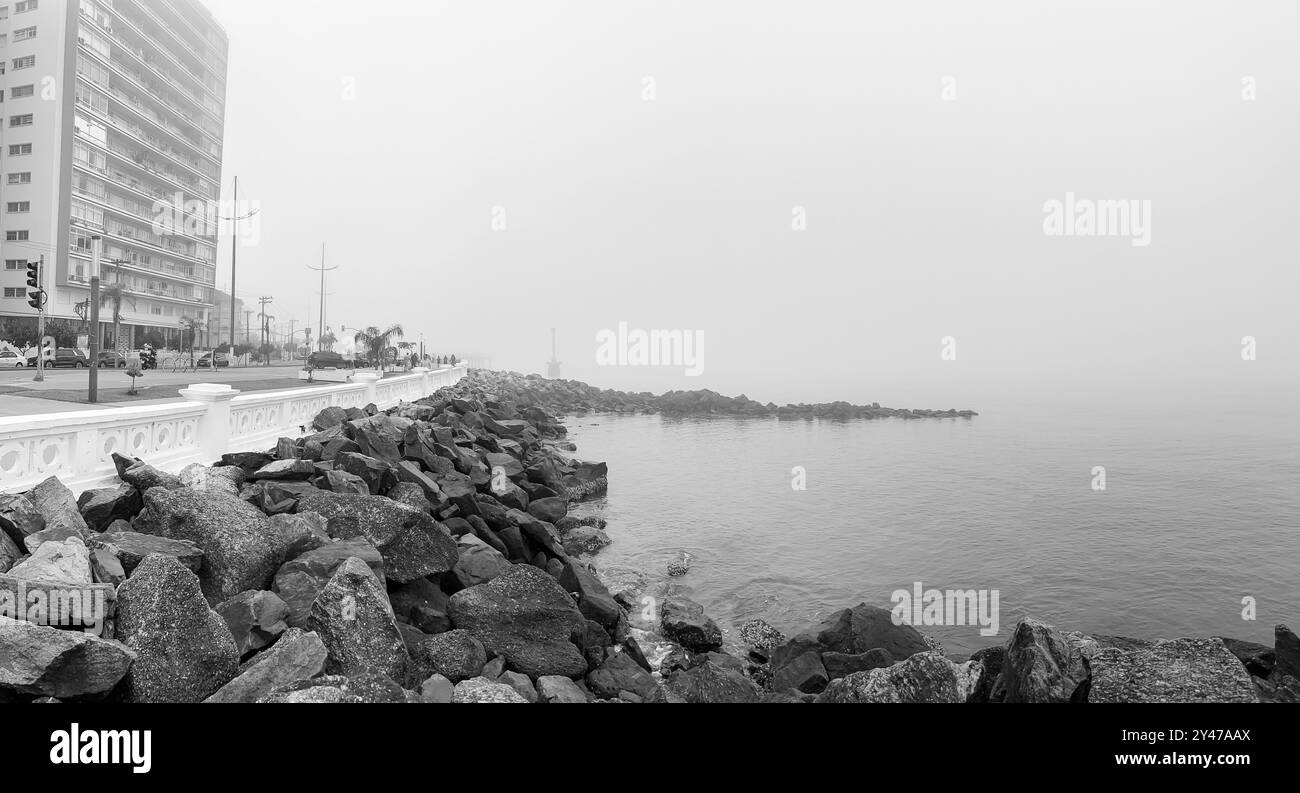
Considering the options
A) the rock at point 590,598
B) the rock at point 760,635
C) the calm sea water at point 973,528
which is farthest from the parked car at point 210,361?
the rock at point 760,635

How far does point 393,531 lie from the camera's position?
27.9 feet

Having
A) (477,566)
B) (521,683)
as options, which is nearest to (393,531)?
(477,566)

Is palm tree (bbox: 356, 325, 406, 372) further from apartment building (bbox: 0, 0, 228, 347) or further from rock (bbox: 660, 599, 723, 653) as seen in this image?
rock (bbox: 660, 599, 723, 653)

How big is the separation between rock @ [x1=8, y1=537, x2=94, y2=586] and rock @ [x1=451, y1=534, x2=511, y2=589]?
3959 mm

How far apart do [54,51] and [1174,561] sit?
294 ft

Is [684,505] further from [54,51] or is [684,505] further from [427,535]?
[54,51]

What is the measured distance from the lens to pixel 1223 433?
54875 millimetres

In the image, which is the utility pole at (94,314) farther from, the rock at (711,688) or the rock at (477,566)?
the rock at (711,688)

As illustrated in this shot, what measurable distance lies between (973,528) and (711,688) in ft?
58.4

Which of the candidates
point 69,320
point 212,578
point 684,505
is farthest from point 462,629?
point 69,320

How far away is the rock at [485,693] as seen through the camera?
5.66 metres

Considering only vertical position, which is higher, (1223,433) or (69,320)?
(69,320)

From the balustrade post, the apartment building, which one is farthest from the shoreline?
the apartment building
